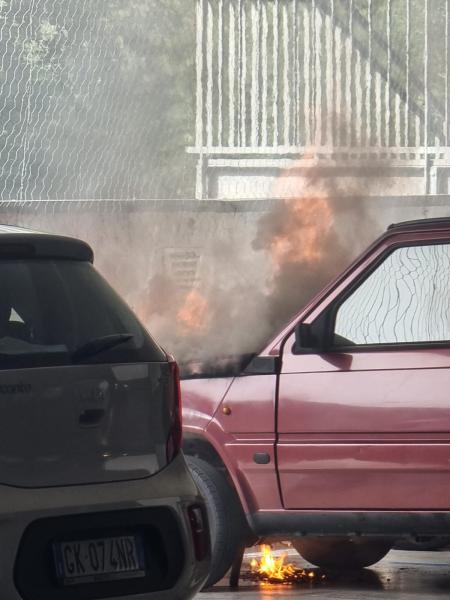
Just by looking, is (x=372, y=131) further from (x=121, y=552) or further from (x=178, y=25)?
(x=121, y=552)

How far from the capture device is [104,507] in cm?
534

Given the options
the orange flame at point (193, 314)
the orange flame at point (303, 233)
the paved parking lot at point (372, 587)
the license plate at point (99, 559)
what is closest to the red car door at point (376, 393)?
the paved parking lot at point (372, 587)

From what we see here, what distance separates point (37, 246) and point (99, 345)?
405mm

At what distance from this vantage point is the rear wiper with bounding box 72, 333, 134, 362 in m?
5.45

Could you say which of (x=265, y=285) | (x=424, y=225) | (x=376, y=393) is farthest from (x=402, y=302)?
(x=265, y=285)

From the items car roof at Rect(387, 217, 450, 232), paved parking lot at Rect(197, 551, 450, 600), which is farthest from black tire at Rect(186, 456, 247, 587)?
car roof at Rect(387, 217, 450, 232)

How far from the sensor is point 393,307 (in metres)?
8.12

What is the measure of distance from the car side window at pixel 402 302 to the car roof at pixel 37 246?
252 centimetres

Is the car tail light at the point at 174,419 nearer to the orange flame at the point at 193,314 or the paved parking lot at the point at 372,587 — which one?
the paved parking lot at the point at 372,587

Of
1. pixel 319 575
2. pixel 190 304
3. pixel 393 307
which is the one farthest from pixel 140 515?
pixel 190 304

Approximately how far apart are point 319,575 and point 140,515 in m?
3.93

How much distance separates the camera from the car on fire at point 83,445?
5.17 meters

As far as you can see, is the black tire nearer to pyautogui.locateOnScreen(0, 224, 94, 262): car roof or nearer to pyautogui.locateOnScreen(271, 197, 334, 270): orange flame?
pyautogui.locateOnScreen(271, 197, 334, 270): orange flame

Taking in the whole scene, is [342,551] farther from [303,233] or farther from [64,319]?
[64,319]
